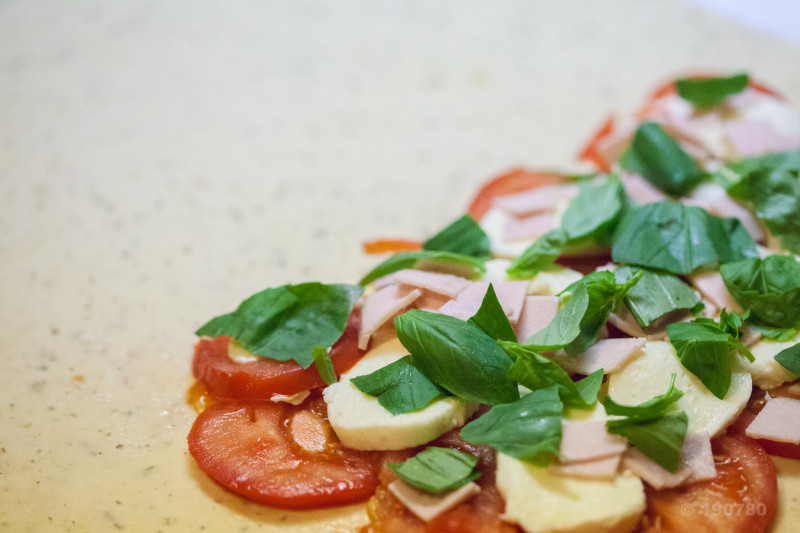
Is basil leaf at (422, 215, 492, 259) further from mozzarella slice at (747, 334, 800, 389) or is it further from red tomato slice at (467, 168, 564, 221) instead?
mozzarella slice at (747, 334, 800, 389)

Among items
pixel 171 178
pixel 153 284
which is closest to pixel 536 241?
pixel 153 284

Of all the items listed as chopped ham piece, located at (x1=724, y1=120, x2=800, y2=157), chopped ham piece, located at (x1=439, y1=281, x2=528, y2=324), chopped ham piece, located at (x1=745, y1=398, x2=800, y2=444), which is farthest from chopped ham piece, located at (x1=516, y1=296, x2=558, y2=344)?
chopped ham piece, located at (x1=724, y1=120, x2=800, y2=157)

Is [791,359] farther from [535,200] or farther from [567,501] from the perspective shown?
[535,200]

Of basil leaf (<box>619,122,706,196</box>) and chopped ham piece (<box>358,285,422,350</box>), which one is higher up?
basil leaf (<box>619,122,706,196</box>)

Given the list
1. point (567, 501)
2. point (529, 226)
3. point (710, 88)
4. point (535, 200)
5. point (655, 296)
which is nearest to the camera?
point (567, 501)

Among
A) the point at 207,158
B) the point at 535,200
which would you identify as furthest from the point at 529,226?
the point at 207,158

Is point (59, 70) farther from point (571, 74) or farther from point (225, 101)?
point (571, 74)
